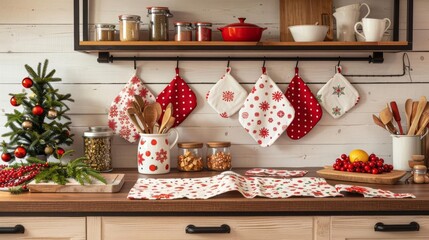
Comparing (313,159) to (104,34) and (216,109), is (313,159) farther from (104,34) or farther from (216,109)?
(104,34)

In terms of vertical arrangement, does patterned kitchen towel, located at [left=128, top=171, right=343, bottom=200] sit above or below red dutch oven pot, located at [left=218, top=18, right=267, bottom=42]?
below

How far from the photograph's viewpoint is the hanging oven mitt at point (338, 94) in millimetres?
2623

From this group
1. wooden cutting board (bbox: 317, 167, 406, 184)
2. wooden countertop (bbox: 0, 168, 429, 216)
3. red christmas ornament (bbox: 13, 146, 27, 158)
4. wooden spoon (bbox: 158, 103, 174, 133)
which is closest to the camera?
wooden countertop (bbox: 0, 168, 429, 216)

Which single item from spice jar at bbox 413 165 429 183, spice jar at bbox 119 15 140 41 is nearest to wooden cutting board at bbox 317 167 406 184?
spice jar at bbox 413 165 429 183

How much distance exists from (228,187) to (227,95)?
701 mm

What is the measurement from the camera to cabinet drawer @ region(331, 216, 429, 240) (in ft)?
6.48

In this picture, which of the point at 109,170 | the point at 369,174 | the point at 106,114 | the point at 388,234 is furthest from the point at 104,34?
the point at 388,234

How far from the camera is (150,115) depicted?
2.47m

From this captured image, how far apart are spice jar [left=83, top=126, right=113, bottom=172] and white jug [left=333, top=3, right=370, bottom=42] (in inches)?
44.7

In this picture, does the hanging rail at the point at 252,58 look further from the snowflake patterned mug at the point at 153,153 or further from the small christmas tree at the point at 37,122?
the snowflake patterned mug at the point at 153,153

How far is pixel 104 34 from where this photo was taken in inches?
96.1

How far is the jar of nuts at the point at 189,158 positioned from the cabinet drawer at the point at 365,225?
28.5 inches

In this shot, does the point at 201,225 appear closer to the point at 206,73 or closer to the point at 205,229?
the point at 205,229

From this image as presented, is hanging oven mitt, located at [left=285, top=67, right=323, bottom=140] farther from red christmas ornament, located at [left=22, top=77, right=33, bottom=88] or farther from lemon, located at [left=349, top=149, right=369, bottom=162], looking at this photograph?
red christmas ornament, located at [left=22, top=77, right=33, bottom=88]
